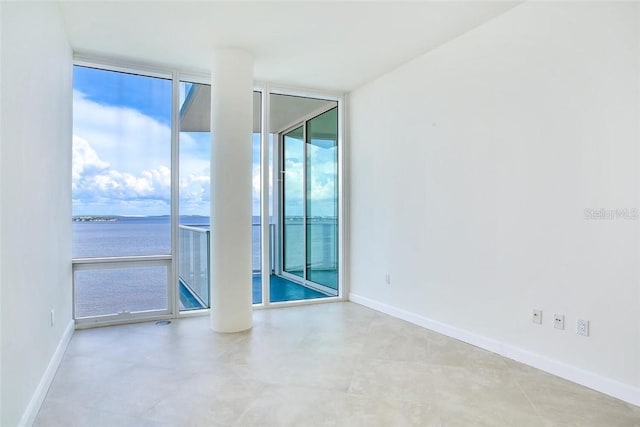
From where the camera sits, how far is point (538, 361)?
2.82 meters

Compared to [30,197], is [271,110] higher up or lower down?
higher up

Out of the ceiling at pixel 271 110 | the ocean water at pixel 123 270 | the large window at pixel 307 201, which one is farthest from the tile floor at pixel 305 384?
the ceiling at pixel 271 110

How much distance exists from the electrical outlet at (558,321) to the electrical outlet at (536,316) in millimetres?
102

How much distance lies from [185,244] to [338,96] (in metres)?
2.61

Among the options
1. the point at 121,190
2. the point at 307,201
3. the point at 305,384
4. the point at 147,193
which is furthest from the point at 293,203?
the point at 305,384

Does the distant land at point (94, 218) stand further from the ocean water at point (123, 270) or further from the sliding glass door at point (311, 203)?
the sliding glass door at point (311, 203)

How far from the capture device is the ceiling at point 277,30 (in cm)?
296

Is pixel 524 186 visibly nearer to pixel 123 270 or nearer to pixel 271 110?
pixel 271 110

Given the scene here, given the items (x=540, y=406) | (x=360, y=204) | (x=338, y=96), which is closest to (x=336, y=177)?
(x=360, y=204)

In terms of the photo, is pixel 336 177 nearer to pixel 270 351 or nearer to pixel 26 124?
pixel 270 351

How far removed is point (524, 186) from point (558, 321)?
972 millimetres

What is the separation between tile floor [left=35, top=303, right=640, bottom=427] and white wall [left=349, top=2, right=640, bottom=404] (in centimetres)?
29

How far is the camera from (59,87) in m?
3.07

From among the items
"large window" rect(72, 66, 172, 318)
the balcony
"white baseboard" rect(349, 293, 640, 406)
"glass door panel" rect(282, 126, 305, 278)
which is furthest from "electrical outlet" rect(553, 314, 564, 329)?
"large window" rect(72, 66, 172, 318)
